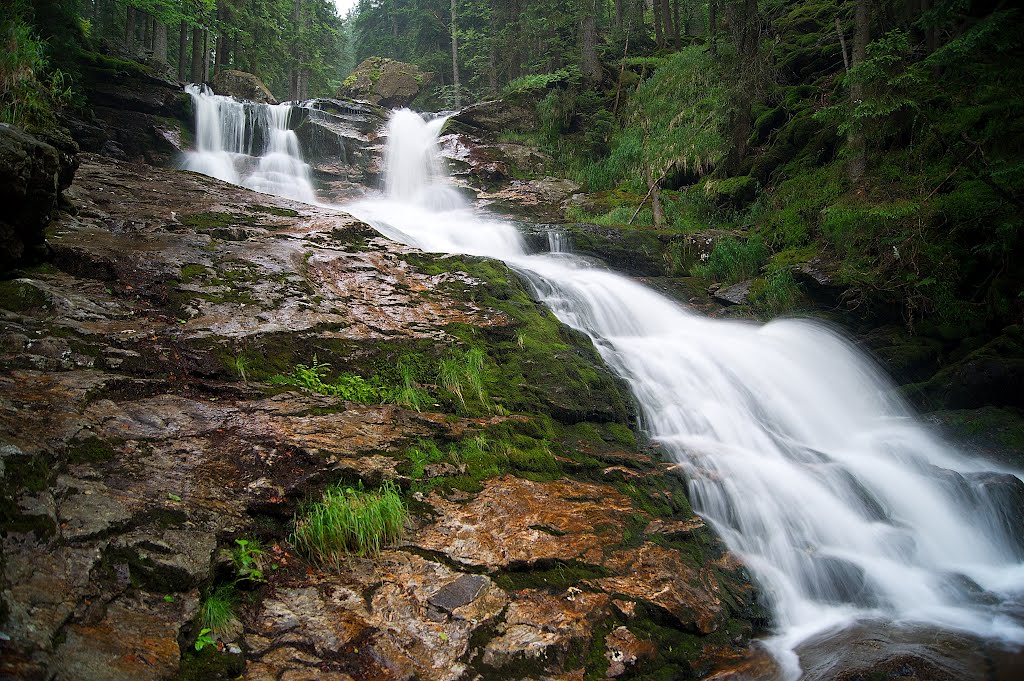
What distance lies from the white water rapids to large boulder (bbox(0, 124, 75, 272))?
19.3 feet

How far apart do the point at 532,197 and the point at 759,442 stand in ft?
37.2

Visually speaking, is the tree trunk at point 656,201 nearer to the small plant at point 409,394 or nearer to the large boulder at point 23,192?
the small plant at point 409,394

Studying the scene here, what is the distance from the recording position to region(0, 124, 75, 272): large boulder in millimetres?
4105

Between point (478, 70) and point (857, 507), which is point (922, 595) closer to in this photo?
point (857, 507)

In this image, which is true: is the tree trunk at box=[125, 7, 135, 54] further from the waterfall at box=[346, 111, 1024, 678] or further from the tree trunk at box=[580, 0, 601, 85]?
the waterfall at box=[346, 111, 1024, 678]

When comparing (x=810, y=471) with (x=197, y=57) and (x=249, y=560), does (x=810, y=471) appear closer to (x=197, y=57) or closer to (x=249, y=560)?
(x=249, y=560)

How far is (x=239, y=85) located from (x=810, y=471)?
76.7 ft

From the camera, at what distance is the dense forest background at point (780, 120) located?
25.6ft

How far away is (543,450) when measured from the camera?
15.7 ft

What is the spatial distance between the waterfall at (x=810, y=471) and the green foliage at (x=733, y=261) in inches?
58.8

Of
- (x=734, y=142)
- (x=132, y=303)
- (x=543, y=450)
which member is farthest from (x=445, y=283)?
(x=734, y=142)

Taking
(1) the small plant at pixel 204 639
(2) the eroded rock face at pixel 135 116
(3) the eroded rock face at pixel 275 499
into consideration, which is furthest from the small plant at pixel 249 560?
(2) the eroded rock face at pixel 135 116

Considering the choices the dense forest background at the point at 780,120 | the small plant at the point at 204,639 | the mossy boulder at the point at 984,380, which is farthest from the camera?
the dense forest background at the point at 780,120

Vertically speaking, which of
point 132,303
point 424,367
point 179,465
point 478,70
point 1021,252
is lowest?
point 179,465
